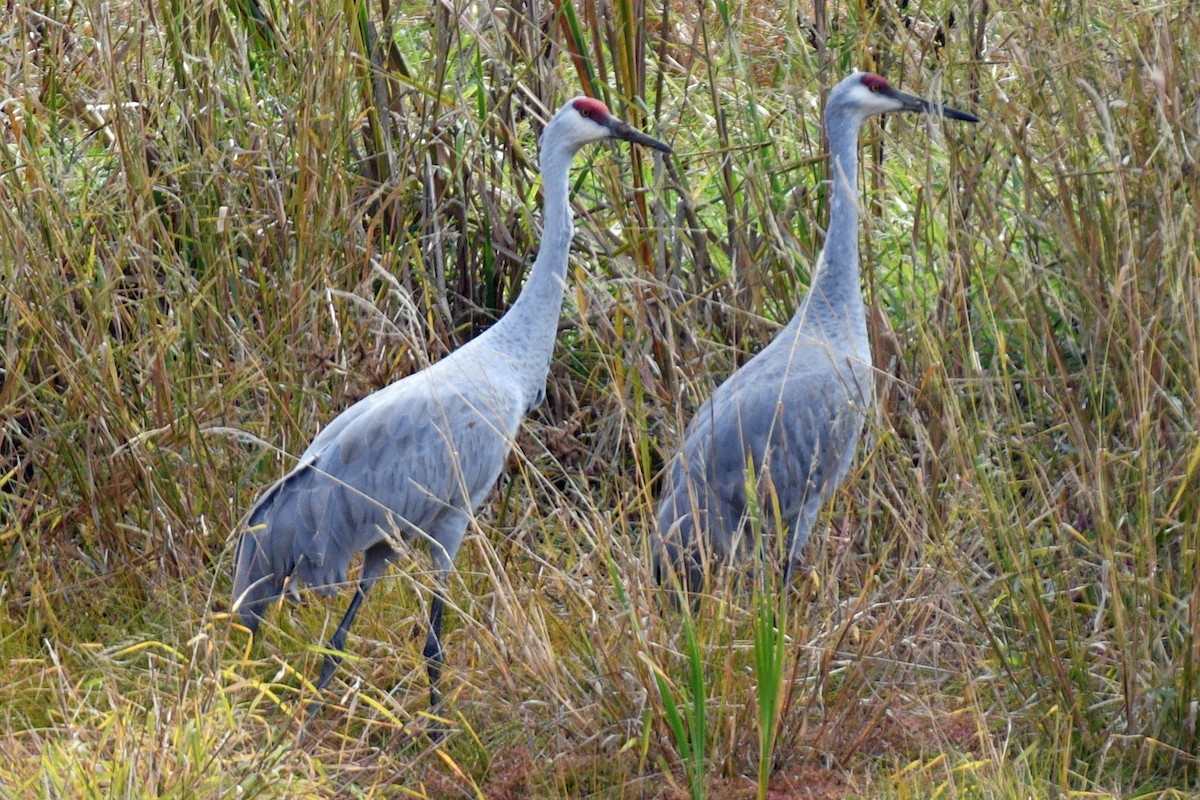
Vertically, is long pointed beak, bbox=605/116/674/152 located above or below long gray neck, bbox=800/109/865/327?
above

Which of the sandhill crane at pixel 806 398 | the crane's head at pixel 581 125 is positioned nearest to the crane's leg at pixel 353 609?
the sandhill crane at pixel 806 398

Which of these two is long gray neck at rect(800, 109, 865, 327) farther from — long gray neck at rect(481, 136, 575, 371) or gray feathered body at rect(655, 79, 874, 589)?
long gray neck at rect(481, 136, 575, 371)

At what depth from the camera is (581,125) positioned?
3.86 m

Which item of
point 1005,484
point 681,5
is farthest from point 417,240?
point 1005,484

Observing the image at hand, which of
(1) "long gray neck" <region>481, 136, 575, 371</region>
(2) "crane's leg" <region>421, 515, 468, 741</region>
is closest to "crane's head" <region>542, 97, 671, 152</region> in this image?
(1) "long gray neck" <region>481, 136, 575, 371</region>

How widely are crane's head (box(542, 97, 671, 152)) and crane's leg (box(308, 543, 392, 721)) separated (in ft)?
3.58

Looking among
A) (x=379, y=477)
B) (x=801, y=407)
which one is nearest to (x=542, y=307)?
(x=379, y=477)

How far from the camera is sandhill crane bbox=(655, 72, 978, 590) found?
376 cm

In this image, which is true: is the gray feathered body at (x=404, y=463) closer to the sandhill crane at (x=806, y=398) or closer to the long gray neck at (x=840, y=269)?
the sandhill crane at (x=806, y=398)

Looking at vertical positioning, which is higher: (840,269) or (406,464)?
(840,269)

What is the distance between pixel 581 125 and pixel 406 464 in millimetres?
938

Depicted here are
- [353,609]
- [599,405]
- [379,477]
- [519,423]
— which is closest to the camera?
[353,609]

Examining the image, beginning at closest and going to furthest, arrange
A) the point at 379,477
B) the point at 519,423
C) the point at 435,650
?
1. the point at 435,650
2. the point at 379,477
3. the point at 519,423

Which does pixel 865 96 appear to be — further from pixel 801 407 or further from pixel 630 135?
pixel 801 407
